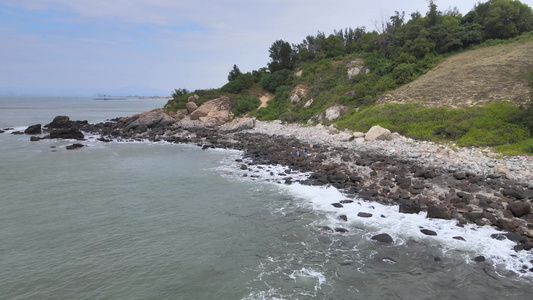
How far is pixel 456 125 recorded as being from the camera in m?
23.0

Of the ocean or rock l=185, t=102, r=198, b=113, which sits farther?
rock l=185, t=102, r=198, b=113

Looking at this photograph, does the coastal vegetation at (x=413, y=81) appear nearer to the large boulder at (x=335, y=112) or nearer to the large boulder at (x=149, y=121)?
the large boulder at (x=335, y=112)

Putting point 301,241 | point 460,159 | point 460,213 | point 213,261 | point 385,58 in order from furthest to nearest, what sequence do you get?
point 385,58
point 460,159
point 460,213
point 301,241
point 213,261

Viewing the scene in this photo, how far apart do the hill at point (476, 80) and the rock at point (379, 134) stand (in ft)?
22.2

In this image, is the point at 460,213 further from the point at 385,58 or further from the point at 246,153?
the point at 385,58

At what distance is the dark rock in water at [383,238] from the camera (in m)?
10.5

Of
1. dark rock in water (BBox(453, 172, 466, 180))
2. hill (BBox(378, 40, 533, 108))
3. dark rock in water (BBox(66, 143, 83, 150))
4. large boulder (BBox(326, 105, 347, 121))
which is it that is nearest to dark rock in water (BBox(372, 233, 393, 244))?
dark rock in water (BBox(453, 172, 466, 180))

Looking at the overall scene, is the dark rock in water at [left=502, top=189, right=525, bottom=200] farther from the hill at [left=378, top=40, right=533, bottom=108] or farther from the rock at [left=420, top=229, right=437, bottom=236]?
the hill at [left=378, top=40, right=533, bottom=108]

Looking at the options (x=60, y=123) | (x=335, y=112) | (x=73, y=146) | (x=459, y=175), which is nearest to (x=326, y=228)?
(x=459, y=175)

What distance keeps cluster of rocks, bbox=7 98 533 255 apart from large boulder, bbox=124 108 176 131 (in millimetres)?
10410

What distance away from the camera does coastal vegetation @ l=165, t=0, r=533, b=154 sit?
2305 cm

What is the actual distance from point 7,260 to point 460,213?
15950mm

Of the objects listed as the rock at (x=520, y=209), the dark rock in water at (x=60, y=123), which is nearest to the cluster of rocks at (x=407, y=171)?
the rock at (x=520, y=209)

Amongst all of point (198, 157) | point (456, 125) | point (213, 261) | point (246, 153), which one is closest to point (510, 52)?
point (456, 125)
